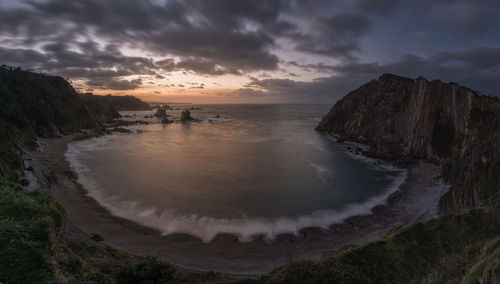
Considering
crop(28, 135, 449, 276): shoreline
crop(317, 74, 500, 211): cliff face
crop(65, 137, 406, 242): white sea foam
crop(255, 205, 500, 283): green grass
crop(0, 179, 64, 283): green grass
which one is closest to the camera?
crop(0, 179, 64, 283): green grass

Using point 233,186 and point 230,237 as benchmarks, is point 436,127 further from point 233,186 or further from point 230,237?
point 230,237

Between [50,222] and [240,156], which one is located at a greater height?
[50,222]

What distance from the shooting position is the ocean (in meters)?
21.1

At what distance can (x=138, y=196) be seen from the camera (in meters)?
26.2

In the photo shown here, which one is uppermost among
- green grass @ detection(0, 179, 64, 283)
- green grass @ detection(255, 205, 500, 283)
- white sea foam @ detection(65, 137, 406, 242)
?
green grass @ detection(0, 179, 64, 283)

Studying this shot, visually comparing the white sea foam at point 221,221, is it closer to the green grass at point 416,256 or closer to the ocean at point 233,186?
the ocean at point 233,186

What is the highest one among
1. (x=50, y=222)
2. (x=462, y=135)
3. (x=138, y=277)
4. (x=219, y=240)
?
(x=462, y=135)

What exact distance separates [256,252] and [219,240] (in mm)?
3446

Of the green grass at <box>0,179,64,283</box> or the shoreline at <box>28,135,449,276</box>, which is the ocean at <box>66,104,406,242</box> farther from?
the green grass at <box>0,179,64,283</box>

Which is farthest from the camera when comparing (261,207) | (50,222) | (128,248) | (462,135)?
(462,135)

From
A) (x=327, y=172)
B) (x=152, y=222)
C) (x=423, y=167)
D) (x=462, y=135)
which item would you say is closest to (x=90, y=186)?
(x=152, y=222)

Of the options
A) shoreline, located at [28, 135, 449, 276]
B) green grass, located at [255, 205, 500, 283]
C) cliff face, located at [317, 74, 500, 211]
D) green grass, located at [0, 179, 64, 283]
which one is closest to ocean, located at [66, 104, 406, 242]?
shoreline, located at [28, 135, 449, 276]

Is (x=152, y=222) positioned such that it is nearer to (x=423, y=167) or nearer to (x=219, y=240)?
(x=219, y=240)

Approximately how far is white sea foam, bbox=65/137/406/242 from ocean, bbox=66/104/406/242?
0.30 feet
